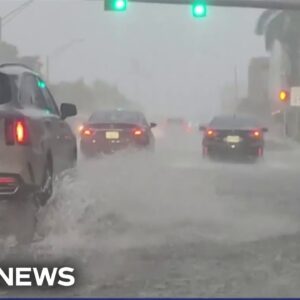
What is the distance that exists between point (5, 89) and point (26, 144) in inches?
28.1

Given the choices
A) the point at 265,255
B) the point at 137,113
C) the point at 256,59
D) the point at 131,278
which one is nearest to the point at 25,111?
the point at 131,278

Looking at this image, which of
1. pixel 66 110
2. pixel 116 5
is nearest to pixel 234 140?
pixel 116 5

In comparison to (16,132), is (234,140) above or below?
below

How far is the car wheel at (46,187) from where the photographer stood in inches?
320

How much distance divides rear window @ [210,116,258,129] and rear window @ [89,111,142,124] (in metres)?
3.21

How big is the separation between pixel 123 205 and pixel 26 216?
11.4 ft

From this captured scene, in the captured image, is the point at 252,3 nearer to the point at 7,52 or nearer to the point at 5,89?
the point at 5,89

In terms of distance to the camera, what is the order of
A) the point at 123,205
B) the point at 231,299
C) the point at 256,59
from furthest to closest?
the point at 256,59
the point at 123,205
the point at 231,299

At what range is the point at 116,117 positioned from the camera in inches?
831

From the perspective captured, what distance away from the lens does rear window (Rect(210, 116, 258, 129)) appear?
76.5 ft

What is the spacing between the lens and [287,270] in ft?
23.1

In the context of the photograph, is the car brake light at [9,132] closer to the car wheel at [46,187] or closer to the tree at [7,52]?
the car wheel at [46,187]

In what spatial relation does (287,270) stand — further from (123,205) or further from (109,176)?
(109,176)

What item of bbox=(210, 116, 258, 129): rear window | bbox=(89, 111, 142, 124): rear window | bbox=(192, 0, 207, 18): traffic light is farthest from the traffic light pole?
bbox=(210, 116, 258, 129): rear window
